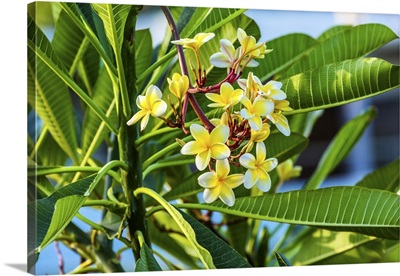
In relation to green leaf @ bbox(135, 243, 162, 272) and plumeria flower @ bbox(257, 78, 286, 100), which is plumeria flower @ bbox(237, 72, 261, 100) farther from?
green leaf @ bbox(135, 243, 162, 272)

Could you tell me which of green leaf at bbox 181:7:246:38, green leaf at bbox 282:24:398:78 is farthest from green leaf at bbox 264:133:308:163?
green leaf at bbox 181:7:246:38

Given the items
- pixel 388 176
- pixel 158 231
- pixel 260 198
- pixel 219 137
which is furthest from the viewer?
pixel 388 176

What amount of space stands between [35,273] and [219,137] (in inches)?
15.7

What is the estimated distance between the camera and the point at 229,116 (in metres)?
1.15

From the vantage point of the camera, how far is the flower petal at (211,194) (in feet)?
4.00

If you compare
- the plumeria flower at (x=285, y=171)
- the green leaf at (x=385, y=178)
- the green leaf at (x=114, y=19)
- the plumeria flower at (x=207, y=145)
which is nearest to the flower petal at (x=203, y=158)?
the plumeria flower at (x=207, y=145)

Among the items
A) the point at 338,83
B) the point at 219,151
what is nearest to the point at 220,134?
the point at 219,151

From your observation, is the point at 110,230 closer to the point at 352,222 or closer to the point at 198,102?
the point at 198,102

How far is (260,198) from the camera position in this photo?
1255 millimetres

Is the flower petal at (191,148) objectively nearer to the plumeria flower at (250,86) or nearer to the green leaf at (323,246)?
the plumeria flower at (250,86)

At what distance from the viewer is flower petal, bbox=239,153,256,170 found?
3.90 feet

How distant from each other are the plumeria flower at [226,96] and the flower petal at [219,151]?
0.20 ft

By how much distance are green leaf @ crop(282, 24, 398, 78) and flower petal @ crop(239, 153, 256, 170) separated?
0.64ft

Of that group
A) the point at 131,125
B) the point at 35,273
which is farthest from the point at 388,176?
the point at 35,273
